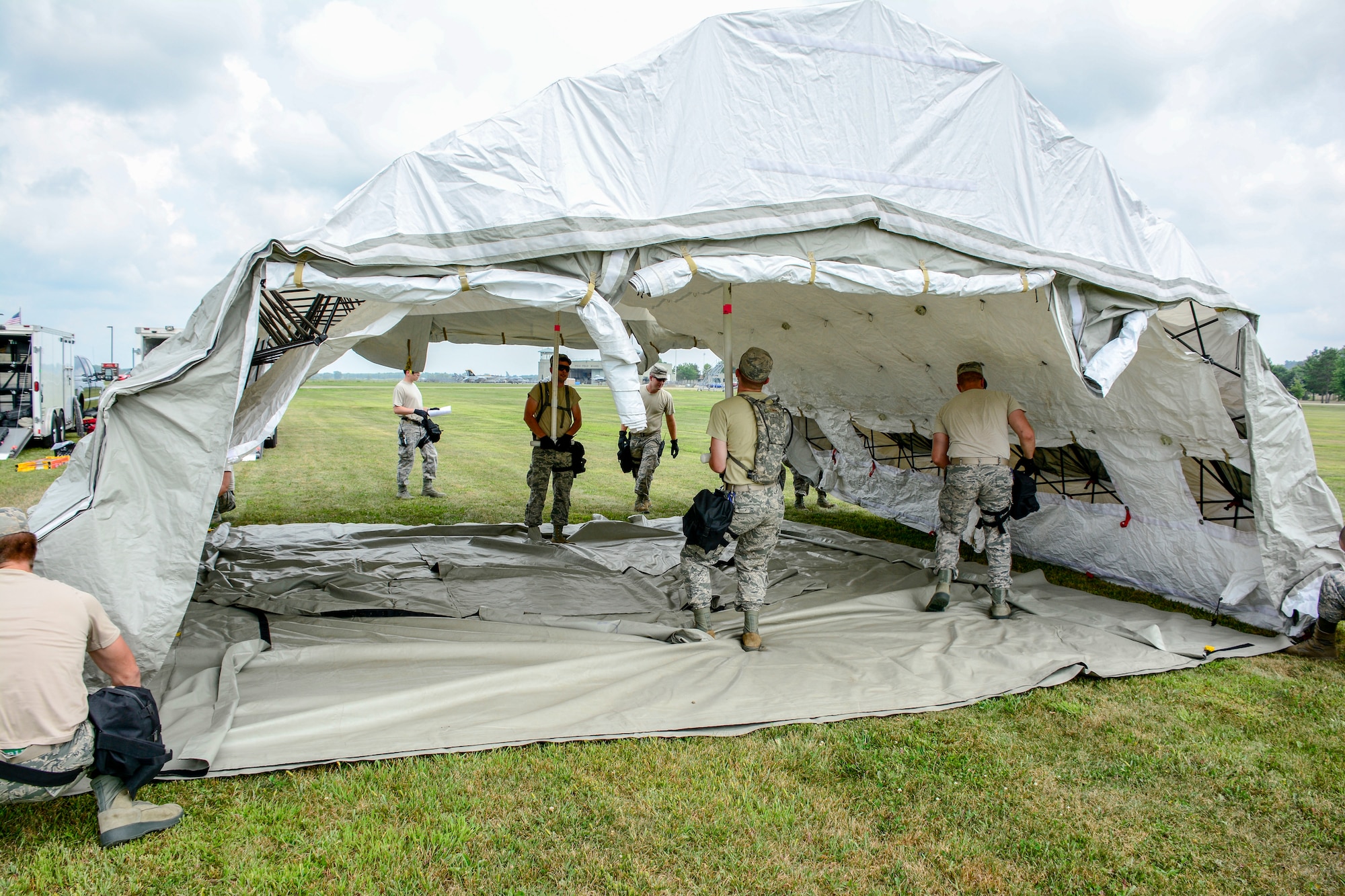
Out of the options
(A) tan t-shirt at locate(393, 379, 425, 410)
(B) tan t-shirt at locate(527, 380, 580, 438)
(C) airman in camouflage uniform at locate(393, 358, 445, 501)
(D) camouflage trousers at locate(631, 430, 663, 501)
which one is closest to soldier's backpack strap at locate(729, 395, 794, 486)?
(B) tan t-shirt at locate(527, 380, 580, 438)

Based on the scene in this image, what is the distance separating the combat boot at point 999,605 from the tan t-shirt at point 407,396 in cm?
764

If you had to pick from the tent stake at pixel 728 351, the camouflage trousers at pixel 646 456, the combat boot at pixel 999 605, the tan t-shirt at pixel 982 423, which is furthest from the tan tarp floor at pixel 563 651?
the camouflage trousers at pixel 646 456

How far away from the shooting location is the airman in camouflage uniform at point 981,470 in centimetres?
535

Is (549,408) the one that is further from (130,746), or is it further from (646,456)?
(130,746)

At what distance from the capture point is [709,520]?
432cm

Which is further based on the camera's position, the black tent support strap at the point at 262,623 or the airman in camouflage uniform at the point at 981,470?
the airman in camouflage uniform at the point at 981,470

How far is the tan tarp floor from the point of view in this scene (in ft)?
11.2

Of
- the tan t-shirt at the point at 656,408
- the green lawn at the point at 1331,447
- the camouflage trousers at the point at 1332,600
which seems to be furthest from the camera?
the green lawn at the point at 1331,447

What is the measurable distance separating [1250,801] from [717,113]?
4.11 m

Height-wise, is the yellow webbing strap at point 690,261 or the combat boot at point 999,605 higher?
the yellow webbing strap at point 690,261

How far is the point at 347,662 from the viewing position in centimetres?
403

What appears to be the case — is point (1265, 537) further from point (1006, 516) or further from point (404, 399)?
point (404, 399)

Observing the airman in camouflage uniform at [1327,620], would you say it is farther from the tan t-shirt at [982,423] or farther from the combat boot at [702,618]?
the combat boot at [702,618]

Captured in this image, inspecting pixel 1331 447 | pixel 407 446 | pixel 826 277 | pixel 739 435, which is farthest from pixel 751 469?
pixel 1331 447
